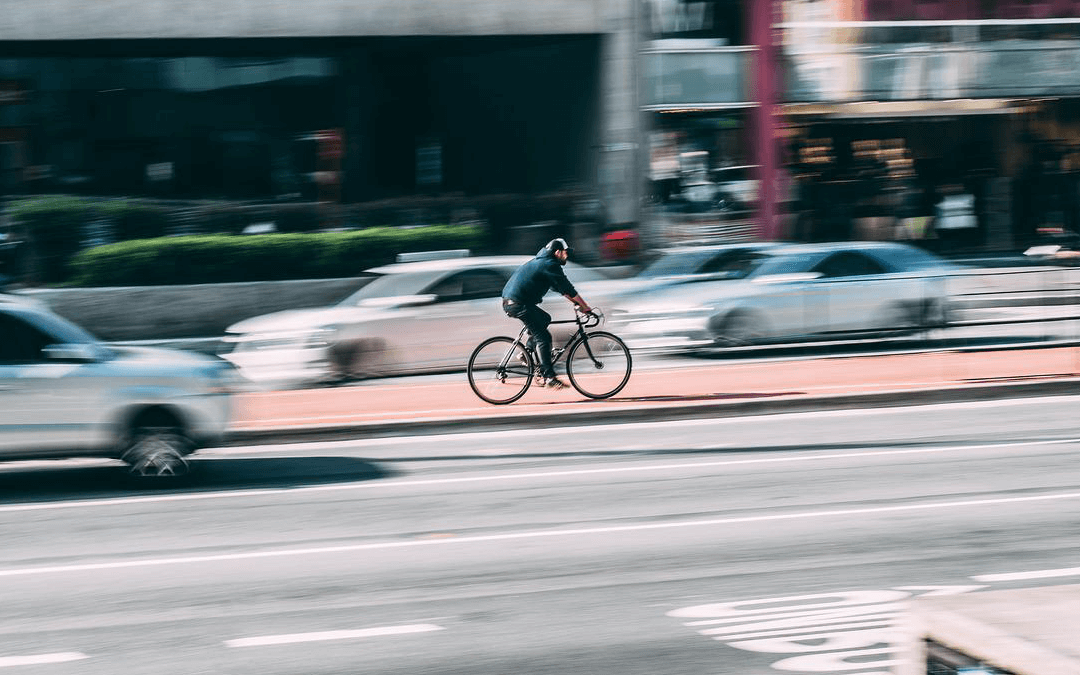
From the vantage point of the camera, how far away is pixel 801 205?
2538 cm

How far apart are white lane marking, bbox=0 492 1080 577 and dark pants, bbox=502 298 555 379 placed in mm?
5309

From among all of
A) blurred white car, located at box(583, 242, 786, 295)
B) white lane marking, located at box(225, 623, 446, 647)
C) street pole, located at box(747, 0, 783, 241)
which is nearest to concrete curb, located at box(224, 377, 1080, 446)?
blurred white car, located at box(583, 242, 786, 295)

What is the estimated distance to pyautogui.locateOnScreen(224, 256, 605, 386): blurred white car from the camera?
52.2ft

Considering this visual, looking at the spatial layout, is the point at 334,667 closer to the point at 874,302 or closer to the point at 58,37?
the point at 874,302

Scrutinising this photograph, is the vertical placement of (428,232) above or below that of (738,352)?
above

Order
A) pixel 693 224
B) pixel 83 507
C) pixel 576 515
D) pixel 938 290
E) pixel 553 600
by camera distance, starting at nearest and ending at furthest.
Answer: pixel 553 600 → pixel 576 515 → pixel 83 507 → pixel 938 290 → pixel 693 224

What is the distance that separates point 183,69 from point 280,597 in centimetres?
1993

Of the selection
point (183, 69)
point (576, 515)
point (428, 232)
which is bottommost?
point (576, 515)

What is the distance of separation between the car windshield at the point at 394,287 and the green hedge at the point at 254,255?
5.62m

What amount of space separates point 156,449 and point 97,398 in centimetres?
59

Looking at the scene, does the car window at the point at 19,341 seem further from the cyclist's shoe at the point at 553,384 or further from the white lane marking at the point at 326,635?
the cyclist's shoe at the point at 553,384

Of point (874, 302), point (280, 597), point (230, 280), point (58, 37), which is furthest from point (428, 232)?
point (280, 597)

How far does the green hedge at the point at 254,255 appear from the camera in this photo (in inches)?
820

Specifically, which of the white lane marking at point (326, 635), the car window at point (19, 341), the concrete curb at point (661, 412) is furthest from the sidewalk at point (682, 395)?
the white lane marking at point (326, 635)
